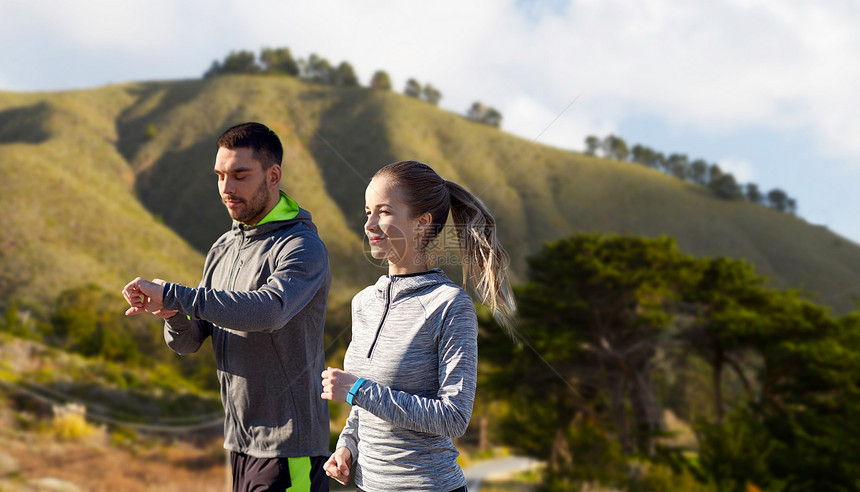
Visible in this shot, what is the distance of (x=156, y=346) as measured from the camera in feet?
124

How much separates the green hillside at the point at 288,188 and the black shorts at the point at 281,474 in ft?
124

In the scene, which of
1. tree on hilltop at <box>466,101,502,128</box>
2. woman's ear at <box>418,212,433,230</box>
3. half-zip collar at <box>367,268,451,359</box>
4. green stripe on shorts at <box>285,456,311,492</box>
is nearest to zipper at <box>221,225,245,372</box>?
green stripe on shorts at <box>285,456,311,492</box>

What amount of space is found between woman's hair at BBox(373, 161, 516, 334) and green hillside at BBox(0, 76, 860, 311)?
38338mm

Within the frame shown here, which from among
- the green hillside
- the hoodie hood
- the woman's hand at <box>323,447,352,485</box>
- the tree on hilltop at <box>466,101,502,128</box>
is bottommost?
the woman's hand at <box>323,447,352,485</box>

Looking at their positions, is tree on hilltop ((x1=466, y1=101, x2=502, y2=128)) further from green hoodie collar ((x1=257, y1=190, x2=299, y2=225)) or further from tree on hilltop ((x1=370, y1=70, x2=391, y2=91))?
green hoodie collar ((x1=257, y1=190, x2=299, y2=225))

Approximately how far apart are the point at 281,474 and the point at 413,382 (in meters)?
0.83

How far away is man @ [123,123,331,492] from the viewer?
2.40m

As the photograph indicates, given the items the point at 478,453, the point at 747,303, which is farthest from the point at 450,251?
the point at 478,453

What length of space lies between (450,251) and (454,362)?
0.51m

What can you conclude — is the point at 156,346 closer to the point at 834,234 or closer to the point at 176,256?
the point at 176,256

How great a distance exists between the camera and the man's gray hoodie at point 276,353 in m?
2.39

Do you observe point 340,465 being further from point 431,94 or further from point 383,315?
point 431,94

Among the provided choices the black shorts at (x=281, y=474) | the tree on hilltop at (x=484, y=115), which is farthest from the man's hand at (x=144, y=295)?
the tree on hilltop at (x=484, y=115)

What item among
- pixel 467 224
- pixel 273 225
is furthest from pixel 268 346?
pixel 467 224
